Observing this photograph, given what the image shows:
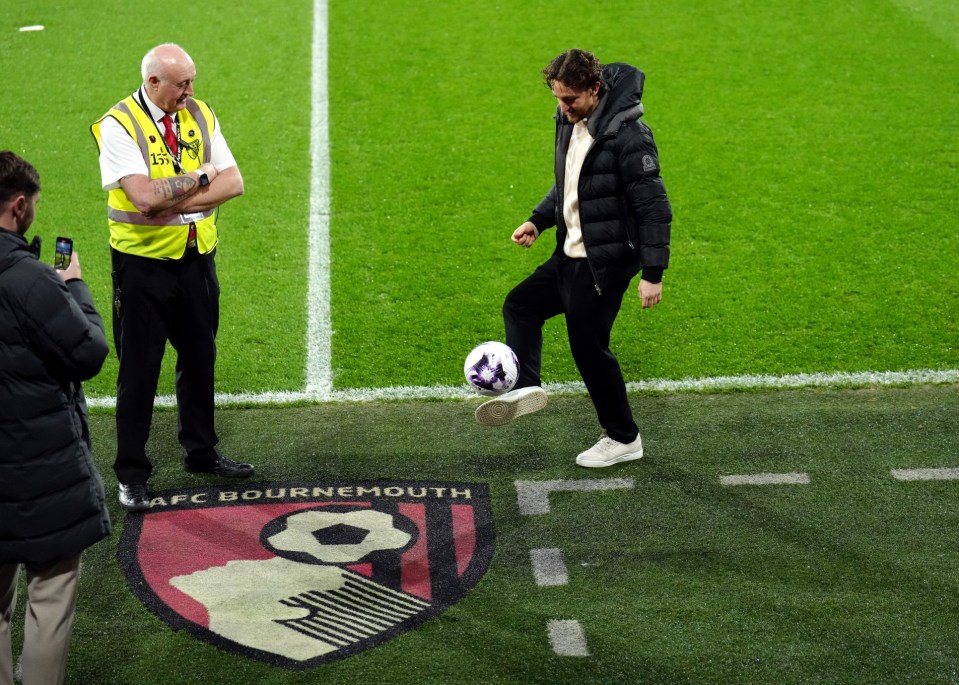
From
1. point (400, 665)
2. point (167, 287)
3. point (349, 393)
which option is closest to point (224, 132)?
point (349, 393)

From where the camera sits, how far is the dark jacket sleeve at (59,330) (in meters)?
3.54

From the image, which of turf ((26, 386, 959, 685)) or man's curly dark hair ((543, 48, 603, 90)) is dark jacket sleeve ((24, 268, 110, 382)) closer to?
turf ((26, 386, 959, 685))

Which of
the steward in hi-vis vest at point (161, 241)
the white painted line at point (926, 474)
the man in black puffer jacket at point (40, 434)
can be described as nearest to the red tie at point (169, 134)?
the steward in hi-vis vest at point (161, 241)

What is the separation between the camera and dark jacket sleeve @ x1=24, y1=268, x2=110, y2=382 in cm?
354

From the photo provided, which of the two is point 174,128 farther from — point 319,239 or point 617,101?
point 319,239

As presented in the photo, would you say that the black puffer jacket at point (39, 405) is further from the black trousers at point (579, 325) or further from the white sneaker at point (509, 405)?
the black trousers at point (579, 325)

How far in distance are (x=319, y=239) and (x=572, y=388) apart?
272 centimetres

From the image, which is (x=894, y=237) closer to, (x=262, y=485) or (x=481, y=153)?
(x=481, y=153)

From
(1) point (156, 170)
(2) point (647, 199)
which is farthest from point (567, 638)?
(1) point (156, 170)

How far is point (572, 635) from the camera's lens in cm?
439

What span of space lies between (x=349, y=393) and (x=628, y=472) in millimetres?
1806

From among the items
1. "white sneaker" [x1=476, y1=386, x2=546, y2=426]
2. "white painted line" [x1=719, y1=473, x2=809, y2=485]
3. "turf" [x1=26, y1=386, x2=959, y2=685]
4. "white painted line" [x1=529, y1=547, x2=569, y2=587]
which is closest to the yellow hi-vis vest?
"turf" [x1=26, y1=386, x2=959, y2=685]

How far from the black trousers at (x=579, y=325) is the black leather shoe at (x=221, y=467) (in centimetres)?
139

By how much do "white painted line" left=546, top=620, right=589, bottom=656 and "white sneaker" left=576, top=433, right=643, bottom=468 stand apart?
4.45 ft
